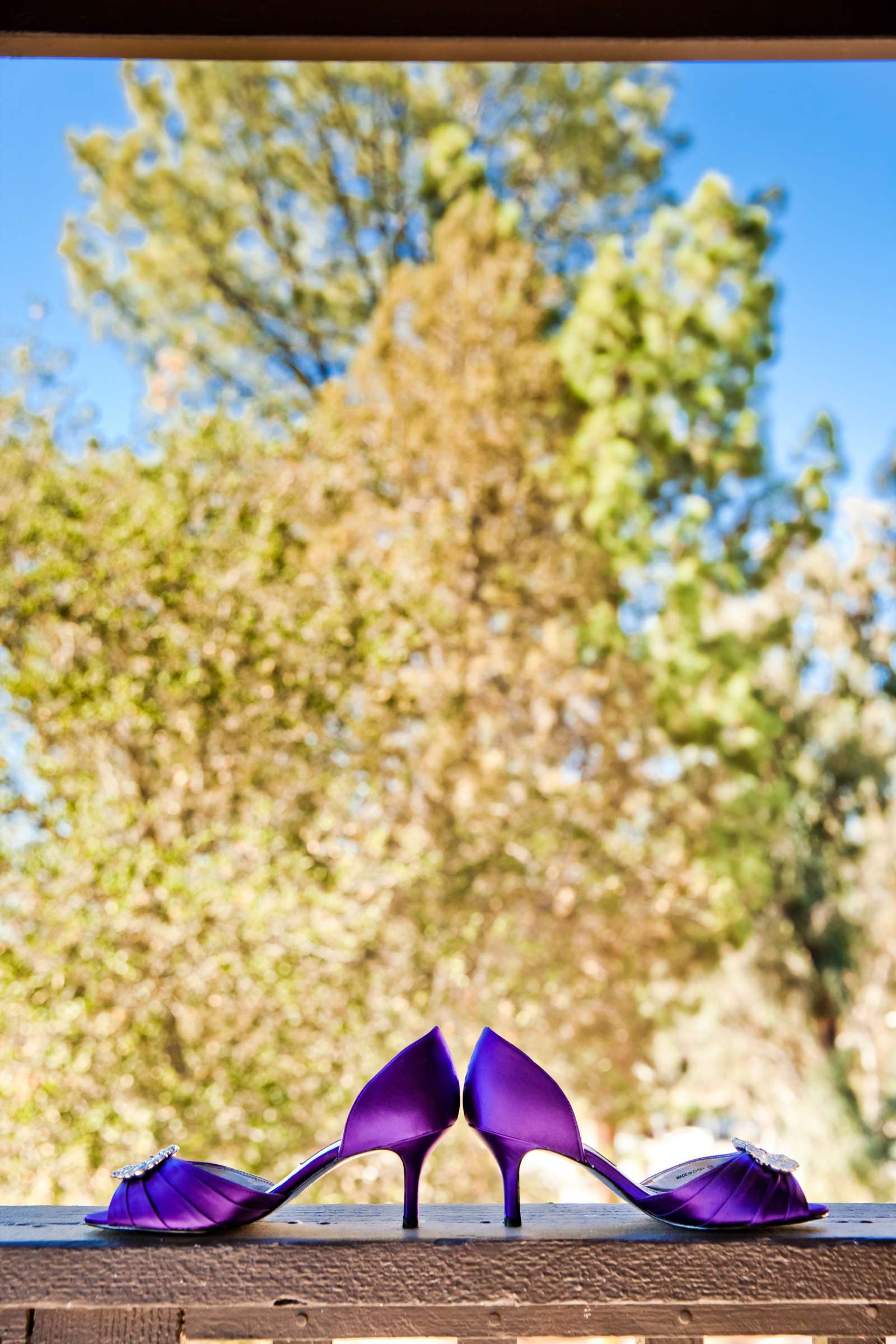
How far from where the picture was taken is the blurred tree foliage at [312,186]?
4.26 meters

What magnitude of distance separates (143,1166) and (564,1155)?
296 mm

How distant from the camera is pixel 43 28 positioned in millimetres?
1023

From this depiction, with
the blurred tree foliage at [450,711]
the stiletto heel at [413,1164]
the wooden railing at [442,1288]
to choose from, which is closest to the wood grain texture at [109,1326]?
the wooden railing at [442,1288]

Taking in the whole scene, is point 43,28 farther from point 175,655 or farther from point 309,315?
point 309,315

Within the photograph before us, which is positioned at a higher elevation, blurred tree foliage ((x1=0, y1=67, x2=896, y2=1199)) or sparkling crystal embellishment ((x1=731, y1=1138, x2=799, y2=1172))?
blurred tree foliage ((x1=0, y1=67, x2=896, y2=1199))

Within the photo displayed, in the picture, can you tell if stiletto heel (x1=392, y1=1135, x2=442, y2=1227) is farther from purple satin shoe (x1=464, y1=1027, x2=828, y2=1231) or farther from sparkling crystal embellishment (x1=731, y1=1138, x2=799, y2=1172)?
sparkling crystal embellishment (x1=731, y1=1138, x2=799, y2=1172)

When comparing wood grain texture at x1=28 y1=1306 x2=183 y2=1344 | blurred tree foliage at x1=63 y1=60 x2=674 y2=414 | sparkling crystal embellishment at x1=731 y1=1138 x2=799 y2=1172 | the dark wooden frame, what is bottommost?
wood grain texture at x1=28 y1=1306 x2=183 y2=1344

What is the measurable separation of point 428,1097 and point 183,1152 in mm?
3184

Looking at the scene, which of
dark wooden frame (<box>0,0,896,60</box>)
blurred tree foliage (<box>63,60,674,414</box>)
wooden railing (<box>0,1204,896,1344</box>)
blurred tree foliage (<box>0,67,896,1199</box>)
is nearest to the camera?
wooden railing (<box>0,1204,896,1344</box>)

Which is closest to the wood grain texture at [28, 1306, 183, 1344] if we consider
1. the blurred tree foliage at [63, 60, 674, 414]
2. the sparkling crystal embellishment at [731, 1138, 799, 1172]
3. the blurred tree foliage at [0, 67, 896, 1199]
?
the sparkling crystal embellishment at [731, 1138, 799, 1172]

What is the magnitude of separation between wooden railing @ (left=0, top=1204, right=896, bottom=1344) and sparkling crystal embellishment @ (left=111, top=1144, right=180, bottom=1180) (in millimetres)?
57

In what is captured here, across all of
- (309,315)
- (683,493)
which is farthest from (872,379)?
(309,315)

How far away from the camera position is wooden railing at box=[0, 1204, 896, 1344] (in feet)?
2.27

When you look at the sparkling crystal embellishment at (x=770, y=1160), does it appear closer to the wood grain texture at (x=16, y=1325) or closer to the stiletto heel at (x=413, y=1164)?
the stiletto heel at (x=413, y=1164)
